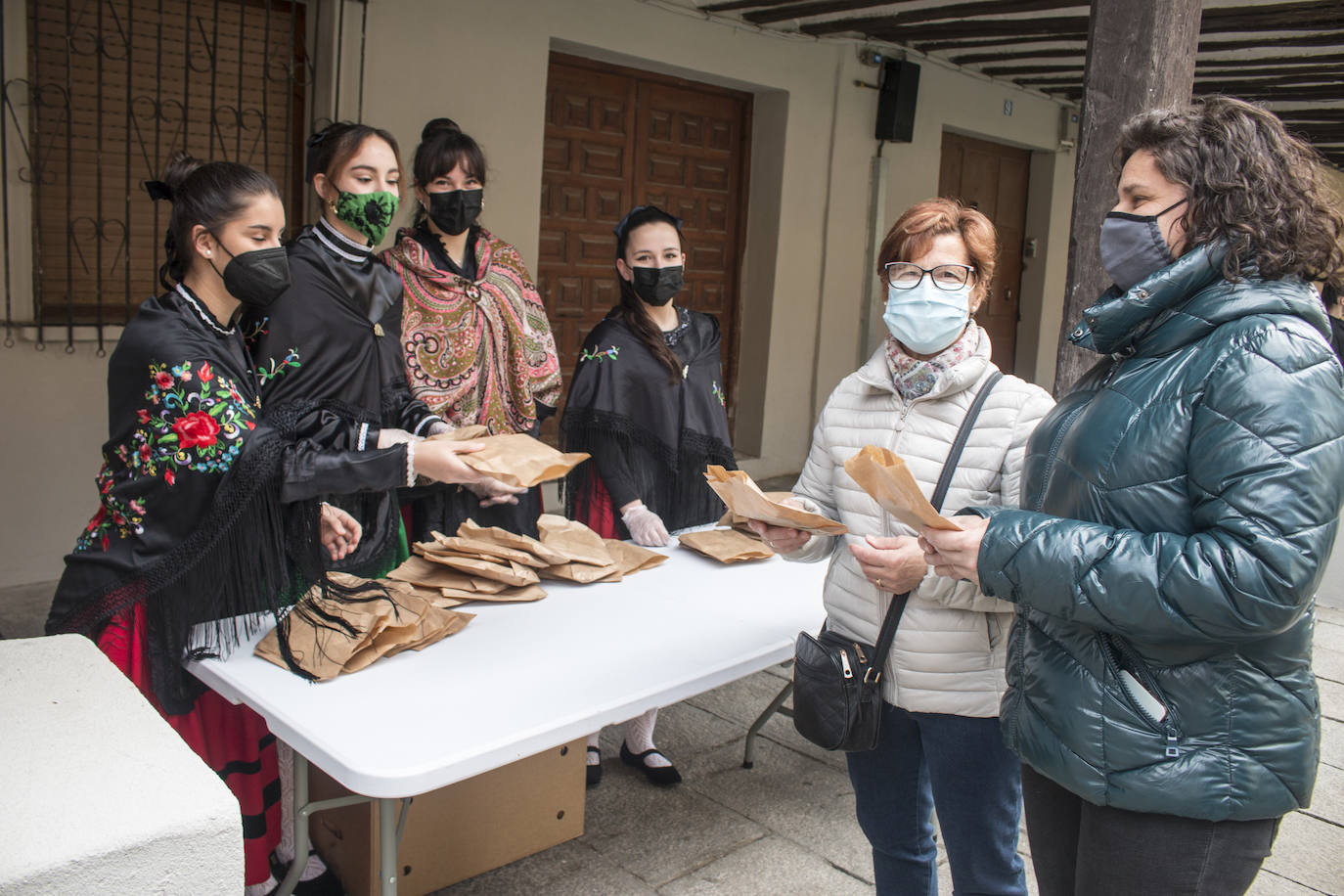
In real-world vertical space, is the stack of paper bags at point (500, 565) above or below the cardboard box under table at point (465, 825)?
above

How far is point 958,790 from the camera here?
1.96 m

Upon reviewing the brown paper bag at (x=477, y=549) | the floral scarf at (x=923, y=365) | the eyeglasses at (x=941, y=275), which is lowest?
the brown paper bag at (x=477, y=549)

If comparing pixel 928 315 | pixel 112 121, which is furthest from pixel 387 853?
pixel 112 121

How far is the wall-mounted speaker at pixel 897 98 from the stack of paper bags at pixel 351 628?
6.34 m

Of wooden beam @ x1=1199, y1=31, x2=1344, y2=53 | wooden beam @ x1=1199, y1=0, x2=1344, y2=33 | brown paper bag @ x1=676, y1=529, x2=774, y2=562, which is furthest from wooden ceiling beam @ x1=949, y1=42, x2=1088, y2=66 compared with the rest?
brown paper bag @ x1=676, y1=529, x2=774, y2=562

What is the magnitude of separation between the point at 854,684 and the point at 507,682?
2.21 feet

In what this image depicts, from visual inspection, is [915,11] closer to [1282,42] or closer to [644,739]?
[1282,42]

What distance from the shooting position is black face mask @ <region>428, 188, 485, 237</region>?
3.20m

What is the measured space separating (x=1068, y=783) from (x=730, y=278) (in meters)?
6.31

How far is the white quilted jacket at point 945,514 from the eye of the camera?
6.47ft

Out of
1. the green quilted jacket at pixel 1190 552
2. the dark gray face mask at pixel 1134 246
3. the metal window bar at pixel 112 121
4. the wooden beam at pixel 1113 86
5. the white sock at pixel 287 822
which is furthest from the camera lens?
the metal window bar at pixel 112 121

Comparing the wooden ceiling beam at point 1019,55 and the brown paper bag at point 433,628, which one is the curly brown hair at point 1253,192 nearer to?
the brown paper bag at point 433,628

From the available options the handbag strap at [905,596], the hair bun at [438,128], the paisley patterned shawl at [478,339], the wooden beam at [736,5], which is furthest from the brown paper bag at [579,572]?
the wooden beam at [736,5]

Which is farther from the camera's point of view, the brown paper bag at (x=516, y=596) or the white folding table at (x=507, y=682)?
the brown paper bag at (x=516, y=596)
